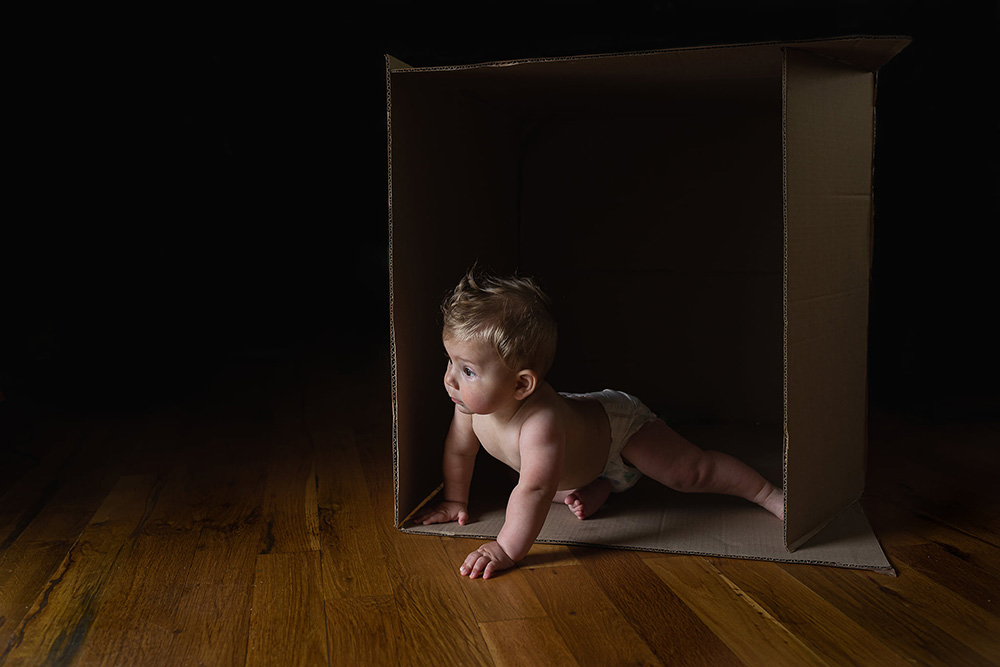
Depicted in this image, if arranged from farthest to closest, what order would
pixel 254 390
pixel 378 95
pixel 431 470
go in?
pixel 378 95 < pixel 254 390 < pixel 431 470

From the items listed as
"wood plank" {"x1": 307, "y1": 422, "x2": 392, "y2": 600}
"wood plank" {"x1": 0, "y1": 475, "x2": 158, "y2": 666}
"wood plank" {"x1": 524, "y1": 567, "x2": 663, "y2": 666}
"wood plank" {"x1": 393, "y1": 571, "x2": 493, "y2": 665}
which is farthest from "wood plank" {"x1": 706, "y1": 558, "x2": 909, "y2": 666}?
"wood plank" {"x1": 0, "y1": 475, "x2": 158, "y2": 666}

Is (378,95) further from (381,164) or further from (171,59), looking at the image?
(171,59)

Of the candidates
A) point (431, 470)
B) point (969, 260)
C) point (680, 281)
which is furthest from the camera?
point (969, 260)

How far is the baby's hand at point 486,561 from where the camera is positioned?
977 mm

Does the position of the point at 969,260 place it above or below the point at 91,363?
above

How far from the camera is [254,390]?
2035 millimetres

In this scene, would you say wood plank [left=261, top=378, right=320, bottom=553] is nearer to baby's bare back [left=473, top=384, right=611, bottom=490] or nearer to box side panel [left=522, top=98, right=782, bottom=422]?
baby's bare back [left=473, top=384, right=611, bottom=490]

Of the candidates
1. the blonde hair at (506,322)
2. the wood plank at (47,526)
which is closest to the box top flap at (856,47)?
the blonde hair at (506,322)

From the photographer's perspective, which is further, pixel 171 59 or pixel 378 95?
pixel 378 95

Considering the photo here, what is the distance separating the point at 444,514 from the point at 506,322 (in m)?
0.28

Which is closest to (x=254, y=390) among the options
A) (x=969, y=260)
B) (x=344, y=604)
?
(x=344, y=604)

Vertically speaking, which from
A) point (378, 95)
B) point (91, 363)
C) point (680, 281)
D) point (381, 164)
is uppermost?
point (378, 95)

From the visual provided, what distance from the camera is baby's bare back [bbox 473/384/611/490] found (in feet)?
3.52

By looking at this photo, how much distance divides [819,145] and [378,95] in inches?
68.5
